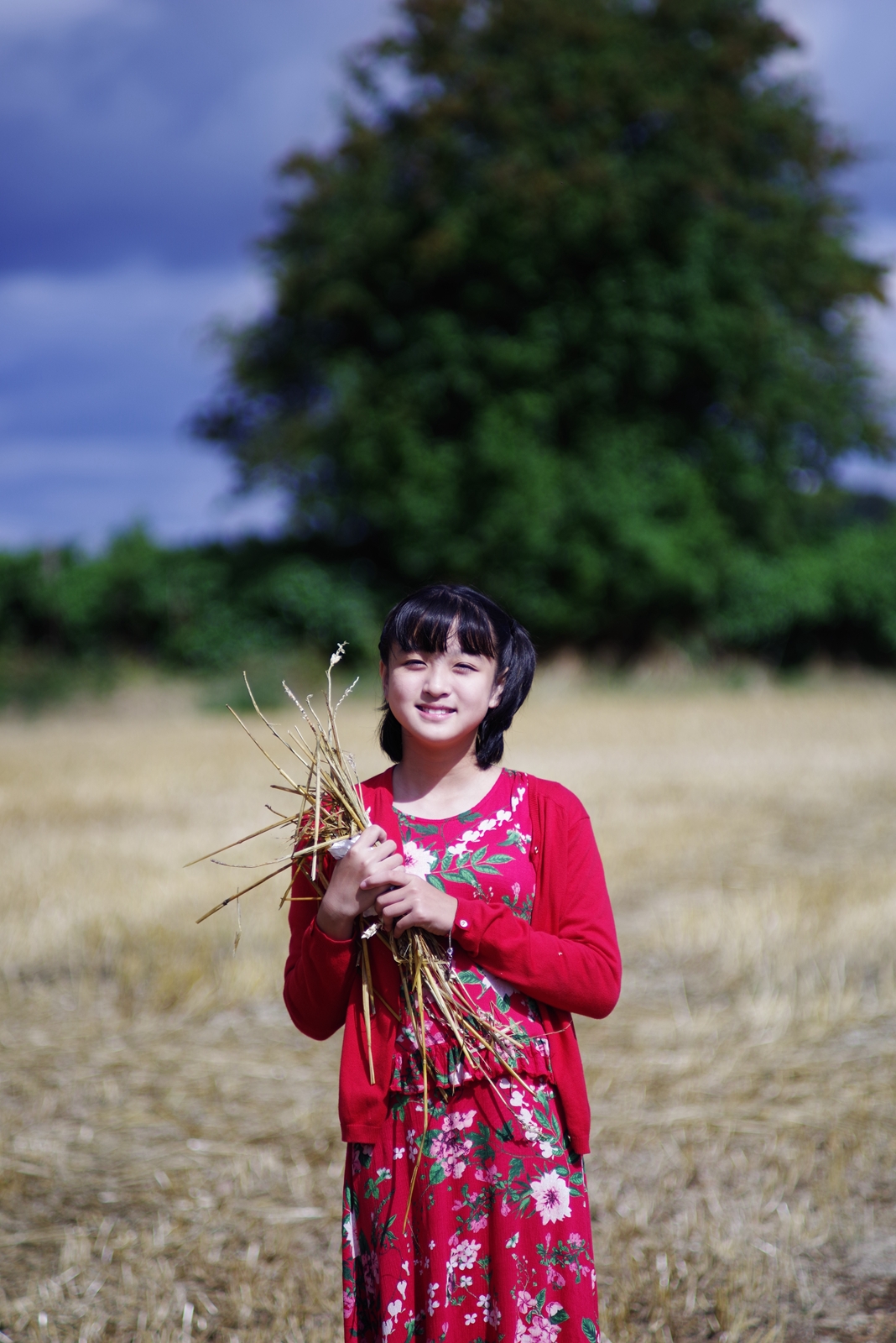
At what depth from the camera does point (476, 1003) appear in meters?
2.17

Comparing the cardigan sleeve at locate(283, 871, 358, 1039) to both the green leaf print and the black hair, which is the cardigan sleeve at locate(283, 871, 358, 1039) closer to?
the green leaf print

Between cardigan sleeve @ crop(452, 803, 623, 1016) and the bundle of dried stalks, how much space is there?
79 millimetres

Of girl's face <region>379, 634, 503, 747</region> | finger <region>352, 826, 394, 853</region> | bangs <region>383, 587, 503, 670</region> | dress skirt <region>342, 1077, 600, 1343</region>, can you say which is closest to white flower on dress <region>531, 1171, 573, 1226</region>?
dress skirt <region>342, 1077, 600, 1343</region>

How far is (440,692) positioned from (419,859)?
1.08 feet

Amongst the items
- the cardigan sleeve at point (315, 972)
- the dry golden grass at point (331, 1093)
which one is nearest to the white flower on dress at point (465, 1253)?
the cardigan sleeve at point (315, 972)

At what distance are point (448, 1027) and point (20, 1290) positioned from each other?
1.93 m

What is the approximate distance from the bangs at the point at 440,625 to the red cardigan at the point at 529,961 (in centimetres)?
30

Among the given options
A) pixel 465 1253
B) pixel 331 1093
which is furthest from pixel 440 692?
pixel 331 1093

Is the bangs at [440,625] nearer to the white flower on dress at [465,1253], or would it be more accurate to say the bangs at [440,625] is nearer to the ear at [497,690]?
the ear at [497,690]

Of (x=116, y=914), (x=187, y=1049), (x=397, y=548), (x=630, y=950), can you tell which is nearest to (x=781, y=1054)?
(x=630, y=950)

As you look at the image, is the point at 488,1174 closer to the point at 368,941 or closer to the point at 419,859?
the point at 368,941

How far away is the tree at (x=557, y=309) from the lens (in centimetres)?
2055

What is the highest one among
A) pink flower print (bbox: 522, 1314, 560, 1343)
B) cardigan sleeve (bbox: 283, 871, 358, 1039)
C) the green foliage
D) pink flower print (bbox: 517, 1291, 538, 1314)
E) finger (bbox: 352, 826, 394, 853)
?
the green foliage

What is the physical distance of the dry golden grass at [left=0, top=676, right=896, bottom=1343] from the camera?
10.5 ft
